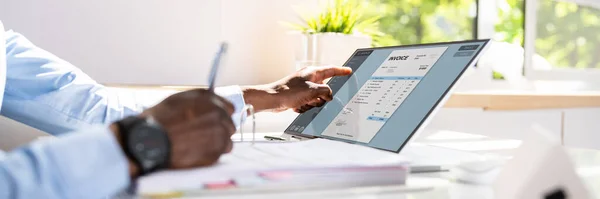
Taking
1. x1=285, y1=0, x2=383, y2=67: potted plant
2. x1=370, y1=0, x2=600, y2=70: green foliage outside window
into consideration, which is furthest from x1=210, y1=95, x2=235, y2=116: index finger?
x1=370, y1=0, x2=600, y2=70: green foliage outside window

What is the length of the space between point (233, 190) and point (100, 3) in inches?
56.5

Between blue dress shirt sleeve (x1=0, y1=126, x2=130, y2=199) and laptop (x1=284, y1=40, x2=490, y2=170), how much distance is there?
0.44 metres

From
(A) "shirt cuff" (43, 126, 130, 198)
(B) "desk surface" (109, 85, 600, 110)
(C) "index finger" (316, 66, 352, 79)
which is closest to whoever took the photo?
(A) "shirt cuff" (43, 126, 130, 198)

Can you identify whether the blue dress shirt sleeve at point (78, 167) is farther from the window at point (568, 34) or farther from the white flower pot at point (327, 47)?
the window at point (568, 34)

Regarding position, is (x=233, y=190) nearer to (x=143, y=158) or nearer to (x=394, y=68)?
(x=143, y=158)

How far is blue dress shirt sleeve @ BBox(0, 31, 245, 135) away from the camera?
133cm

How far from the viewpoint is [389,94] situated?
1081 mm

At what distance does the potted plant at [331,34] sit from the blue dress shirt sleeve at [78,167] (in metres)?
1.39

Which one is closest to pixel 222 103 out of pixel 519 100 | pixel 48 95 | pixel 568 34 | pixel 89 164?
pixel 89 164

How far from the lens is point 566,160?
61 centimetres

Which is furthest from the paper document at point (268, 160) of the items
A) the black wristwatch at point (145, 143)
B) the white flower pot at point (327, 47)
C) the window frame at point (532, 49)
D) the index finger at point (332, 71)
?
the window frame at point (532, 49)

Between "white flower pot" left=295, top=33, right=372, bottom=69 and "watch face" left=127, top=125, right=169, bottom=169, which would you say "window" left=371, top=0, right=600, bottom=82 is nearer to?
"white flower pot" left=295, top=33, right=372, bottom=69

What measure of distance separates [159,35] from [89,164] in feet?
4.71

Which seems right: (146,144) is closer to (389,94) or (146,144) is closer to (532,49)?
(389,94)
